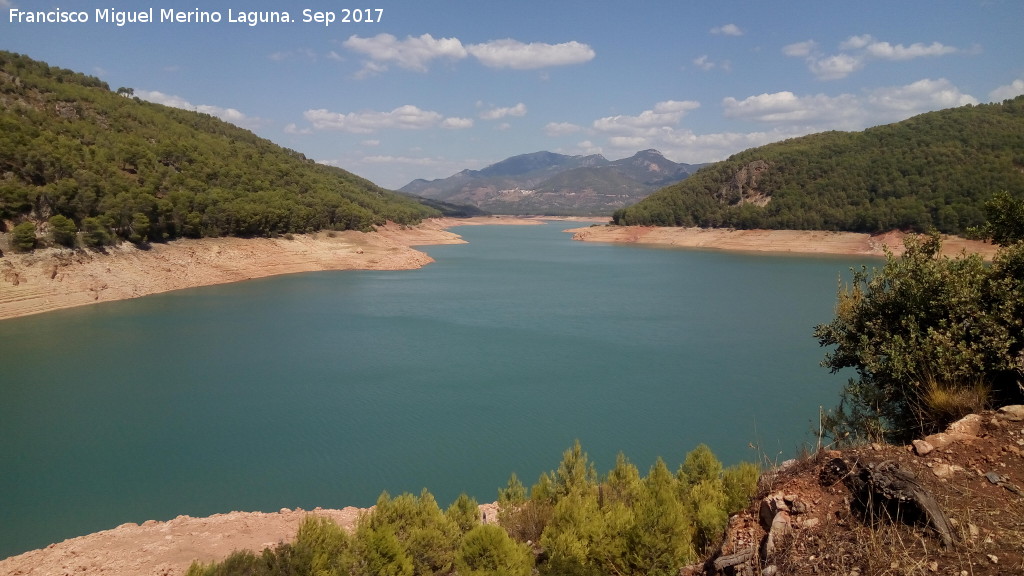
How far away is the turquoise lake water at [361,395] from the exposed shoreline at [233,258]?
3.93 feet

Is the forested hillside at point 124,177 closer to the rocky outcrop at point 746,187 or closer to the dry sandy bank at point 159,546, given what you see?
the dry sandy bank at point 159,546

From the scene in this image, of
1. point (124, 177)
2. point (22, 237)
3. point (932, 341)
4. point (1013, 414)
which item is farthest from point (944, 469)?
point (124, 177)

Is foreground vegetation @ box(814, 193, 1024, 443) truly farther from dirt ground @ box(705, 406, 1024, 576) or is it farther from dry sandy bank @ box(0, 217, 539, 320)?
dry sandy bank @ box(0, 217, 539, 320)

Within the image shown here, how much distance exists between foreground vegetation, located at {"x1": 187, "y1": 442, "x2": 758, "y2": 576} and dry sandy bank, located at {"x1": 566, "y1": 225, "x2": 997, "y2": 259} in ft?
126

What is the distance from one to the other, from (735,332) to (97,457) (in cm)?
1882

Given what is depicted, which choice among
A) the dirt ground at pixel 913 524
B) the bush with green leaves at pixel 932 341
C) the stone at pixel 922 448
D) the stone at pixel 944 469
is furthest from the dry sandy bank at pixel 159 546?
the stone at pixel 944 469

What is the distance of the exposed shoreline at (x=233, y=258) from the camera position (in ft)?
74.4

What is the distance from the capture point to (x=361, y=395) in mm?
14477

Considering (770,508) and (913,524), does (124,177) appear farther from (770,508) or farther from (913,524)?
(913,524)

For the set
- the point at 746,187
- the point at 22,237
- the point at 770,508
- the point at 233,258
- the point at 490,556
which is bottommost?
the point at 490,556

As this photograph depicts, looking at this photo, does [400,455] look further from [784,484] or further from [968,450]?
[968,450]

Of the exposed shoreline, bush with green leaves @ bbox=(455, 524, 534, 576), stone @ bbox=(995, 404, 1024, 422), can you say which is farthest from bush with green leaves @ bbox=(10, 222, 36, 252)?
stone @ bbox=(995, 404, 1024, 422)

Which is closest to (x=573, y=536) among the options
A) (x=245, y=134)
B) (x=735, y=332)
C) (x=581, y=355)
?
(x=581, y=355)

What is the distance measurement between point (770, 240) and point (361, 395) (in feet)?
153
